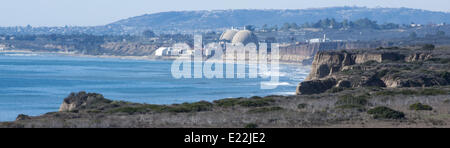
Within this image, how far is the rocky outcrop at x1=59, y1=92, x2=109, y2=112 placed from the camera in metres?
25.5

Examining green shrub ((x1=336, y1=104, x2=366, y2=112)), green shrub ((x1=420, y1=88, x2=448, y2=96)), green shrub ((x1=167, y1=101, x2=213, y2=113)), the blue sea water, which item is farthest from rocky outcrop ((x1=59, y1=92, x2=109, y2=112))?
green shrub ((x1=420, y1=88, x2=448, y2=96))

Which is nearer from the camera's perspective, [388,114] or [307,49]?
[388,114]

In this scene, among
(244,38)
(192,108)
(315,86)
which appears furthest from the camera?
(244,38)

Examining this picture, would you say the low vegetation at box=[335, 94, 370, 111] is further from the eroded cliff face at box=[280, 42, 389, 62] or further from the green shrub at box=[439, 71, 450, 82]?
the eroded cliff face at box=[280, 42, 389, 62]

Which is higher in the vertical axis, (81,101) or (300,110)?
(300,110)

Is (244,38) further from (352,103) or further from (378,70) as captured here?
(352,103)

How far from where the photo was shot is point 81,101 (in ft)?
89.1

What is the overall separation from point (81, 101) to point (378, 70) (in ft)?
57.6

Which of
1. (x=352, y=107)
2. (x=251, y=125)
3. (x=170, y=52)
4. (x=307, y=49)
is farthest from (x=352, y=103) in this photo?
(x=170, y=52)

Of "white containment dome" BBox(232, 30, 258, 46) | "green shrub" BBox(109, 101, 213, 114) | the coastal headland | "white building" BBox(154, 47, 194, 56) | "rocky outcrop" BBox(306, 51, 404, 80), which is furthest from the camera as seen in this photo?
"white containment dome" BBox(232, 30, 258, 46)

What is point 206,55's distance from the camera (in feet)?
425

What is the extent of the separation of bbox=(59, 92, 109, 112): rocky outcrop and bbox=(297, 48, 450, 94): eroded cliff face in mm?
11818
